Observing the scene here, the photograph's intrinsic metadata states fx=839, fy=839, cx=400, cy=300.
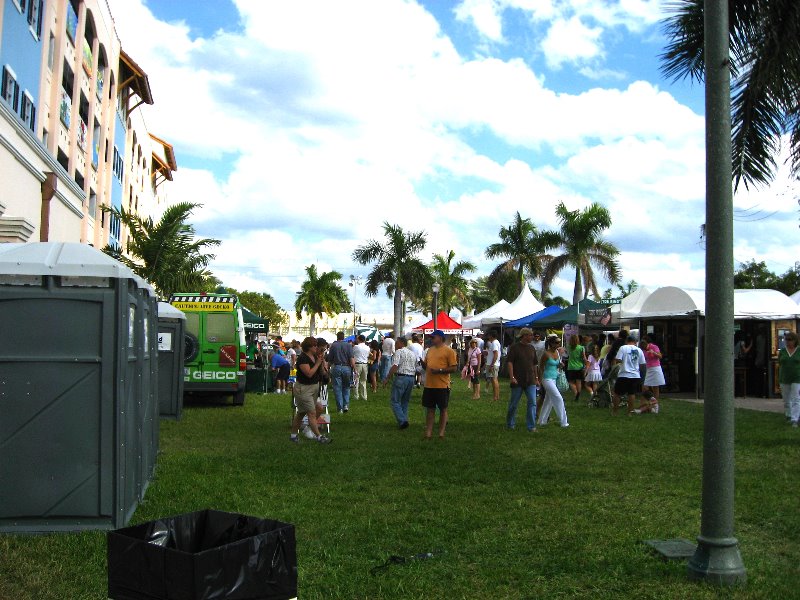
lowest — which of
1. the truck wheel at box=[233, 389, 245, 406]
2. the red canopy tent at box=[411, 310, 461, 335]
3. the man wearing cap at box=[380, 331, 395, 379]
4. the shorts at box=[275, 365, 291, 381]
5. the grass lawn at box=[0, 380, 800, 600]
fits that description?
the grass lawn at box=[0, 380, 800, 600]

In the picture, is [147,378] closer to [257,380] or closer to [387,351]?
[387,351]

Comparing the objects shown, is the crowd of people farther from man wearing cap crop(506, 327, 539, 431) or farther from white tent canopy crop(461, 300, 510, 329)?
white tent canopy crop(461, 300, 510, 329)

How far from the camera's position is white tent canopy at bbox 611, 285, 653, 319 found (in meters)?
23.5

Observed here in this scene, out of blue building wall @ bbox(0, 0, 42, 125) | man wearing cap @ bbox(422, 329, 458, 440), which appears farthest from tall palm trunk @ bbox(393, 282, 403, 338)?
man wearing cap @ bbox(422, 329, 458, 440)

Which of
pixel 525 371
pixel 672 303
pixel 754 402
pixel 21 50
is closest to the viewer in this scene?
pixel 525 371

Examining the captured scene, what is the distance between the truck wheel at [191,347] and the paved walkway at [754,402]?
39.0 feet

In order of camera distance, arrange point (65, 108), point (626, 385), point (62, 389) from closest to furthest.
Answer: point (62, 389), point (626, 385), point (65, 108)

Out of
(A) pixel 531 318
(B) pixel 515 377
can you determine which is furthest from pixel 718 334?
(A) pixel 531 318

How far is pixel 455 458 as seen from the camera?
10.7m

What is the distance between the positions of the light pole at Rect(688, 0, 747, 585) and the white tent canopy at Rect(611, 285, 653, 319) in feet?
60.1

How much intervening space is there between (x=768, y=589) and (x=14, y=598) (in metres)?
4.63

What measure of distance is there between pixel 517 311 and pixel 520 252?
50.2ft

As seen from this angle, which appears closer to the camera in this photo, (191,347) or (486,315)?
(191,347)

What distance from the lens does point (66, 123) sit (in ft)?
95.6
